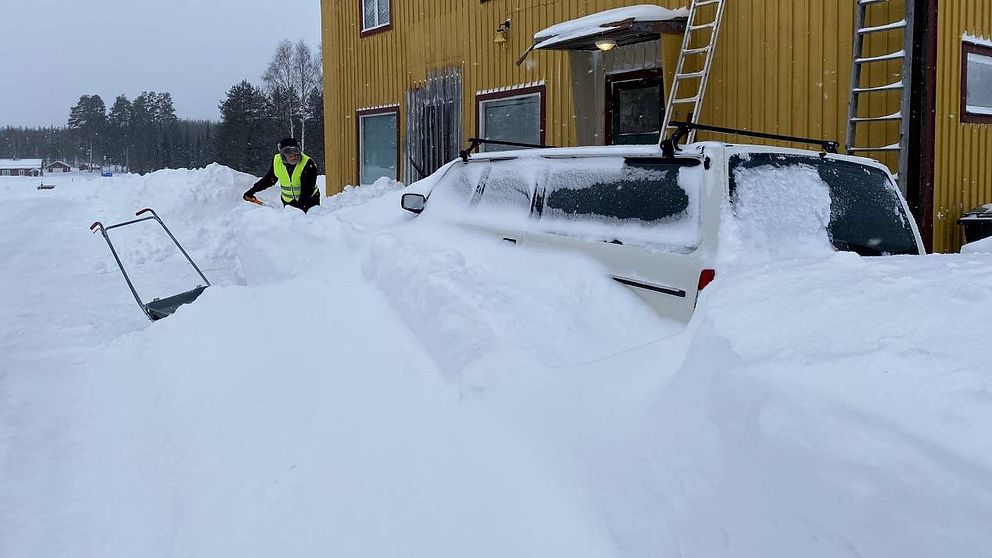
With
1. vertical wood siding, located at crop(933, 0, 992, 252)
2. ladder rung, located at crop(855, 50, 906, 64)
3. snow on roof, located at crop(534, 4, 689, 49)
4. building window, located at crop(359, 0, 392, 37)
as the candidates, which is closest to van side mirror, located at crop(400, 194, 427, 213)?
snow on roof, located at crop(534, 4, 689, 49)

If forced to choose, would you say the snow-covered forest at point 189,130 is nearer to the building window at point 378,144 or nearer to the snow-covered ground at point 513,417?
the building window at point 378,144

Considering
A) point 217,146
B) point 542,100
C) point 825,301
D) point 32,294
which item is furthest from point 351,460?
point 217,146

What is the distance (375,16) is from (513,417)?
42.1ft

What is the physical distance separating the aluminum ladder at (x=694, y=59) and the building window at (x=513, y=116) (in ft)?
8.22

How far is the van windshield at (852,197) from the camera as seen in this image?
167 inches

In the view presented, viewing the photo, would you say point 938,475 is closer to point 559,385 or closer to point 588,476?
point 588,476

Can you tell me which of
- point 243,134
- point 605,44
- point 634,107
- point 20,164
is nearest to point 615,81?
point 634,107

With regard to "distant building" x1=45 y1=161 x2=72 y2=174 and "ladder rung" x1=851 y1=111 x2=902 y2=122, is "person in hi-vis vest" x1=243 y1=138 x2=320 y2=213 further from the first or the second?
"distant building" x1=45 y1=161 x2=72 y2=174

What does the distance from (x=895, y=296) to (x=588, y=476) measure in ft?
4.10

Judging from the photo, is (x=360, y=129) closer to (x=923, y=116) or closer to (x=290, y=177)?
(x=290, y=177)

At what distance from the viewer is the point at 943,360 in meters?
2.22

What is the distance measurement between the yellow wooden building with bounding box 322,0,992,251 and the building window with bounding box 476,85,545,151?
0.02 meters

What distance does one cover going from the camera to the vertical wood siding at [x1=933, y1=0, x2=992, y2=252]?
772cm

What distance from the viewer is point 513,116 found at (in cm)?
1192
